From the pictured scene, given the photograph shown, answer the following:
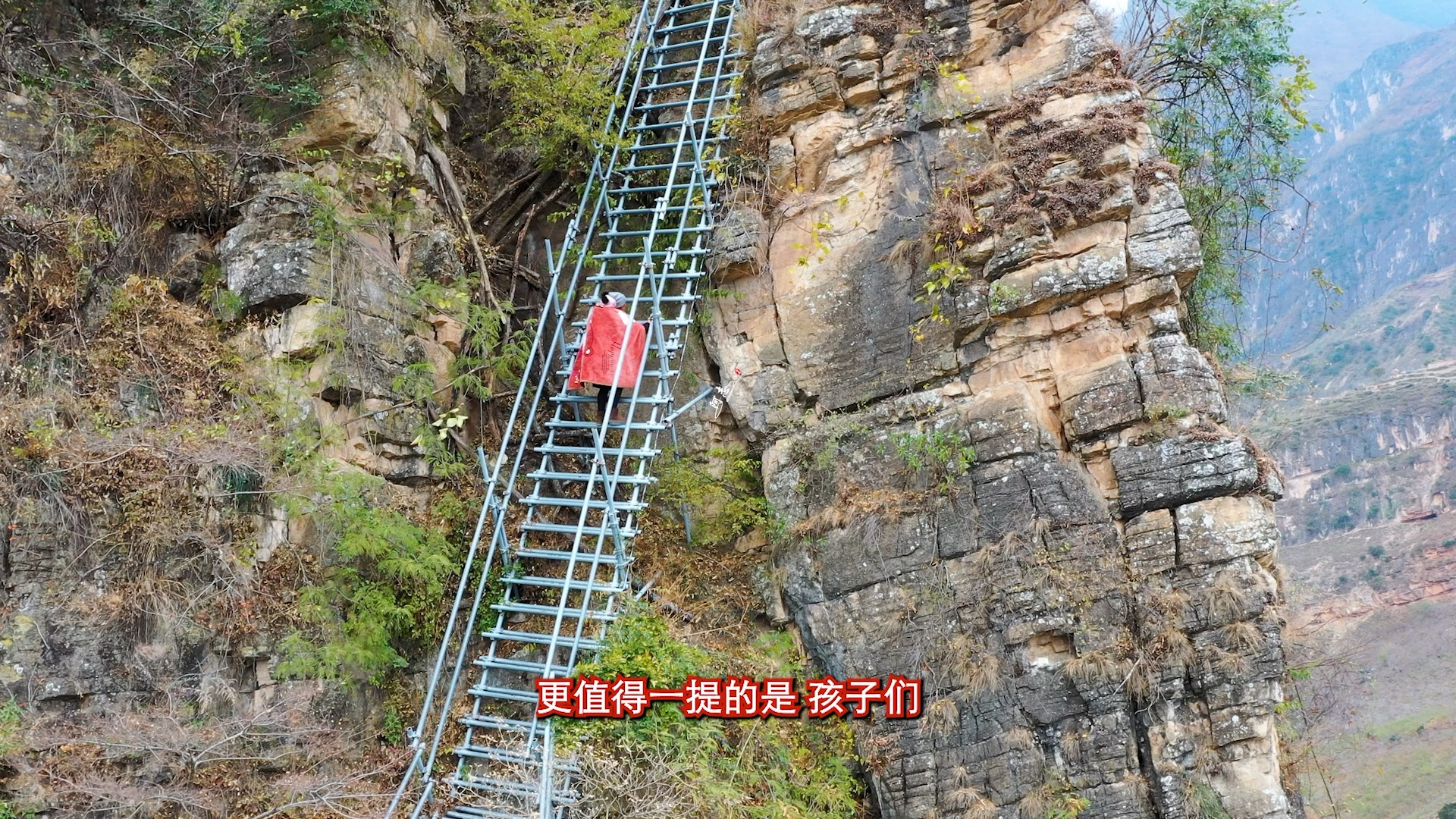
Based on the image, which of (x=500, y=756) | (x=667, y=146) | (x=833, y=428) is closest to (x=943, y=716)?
(x=833, y=428)

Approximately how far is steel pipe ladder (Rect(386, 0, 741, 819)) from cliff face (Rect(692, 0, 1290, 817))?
2.04 feet

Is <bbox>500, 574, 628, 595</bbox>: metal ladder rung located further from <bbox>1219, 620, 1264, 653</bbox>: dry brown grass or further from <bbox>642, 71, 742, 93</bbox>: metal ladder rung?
<bbox>642, 71, 742, 93</bbox>: metal ladder rung

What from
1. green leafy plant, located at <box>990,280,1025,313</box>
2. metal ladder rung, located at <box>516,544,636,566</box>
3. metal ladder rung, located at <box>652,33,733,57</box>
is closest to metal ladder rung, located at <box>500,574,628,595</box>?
metal ladder rung, located at <box>516,544,636,566</box>

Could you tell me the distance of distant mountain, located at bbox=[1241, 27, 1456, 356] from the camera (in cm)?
2242

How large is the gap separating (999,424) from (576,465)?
10.7 ft

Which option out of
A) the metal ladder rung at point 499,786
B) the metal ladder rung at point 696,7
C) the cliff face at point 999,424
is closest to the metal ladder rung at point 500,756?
the metal ladder rung at point 499,786

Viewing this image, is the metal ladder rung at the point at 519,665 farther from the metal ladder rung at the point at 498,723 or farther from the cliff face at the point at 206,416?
the cliff face at the point at 206,416

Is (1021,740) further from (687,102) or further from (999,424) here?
(687,102)

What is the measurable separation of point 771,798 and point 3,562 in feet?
16.0

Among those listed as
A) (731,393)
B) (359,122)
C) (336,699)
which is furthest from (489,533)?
(359,122)

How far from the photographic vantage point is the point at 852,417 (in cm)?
667

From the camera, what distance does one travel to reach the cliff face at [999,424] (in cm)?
570

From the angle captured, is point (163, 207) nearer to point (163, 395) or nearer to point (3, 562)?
point (163, 395)

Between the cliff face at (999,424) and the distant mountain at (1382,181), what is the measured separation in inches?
613
